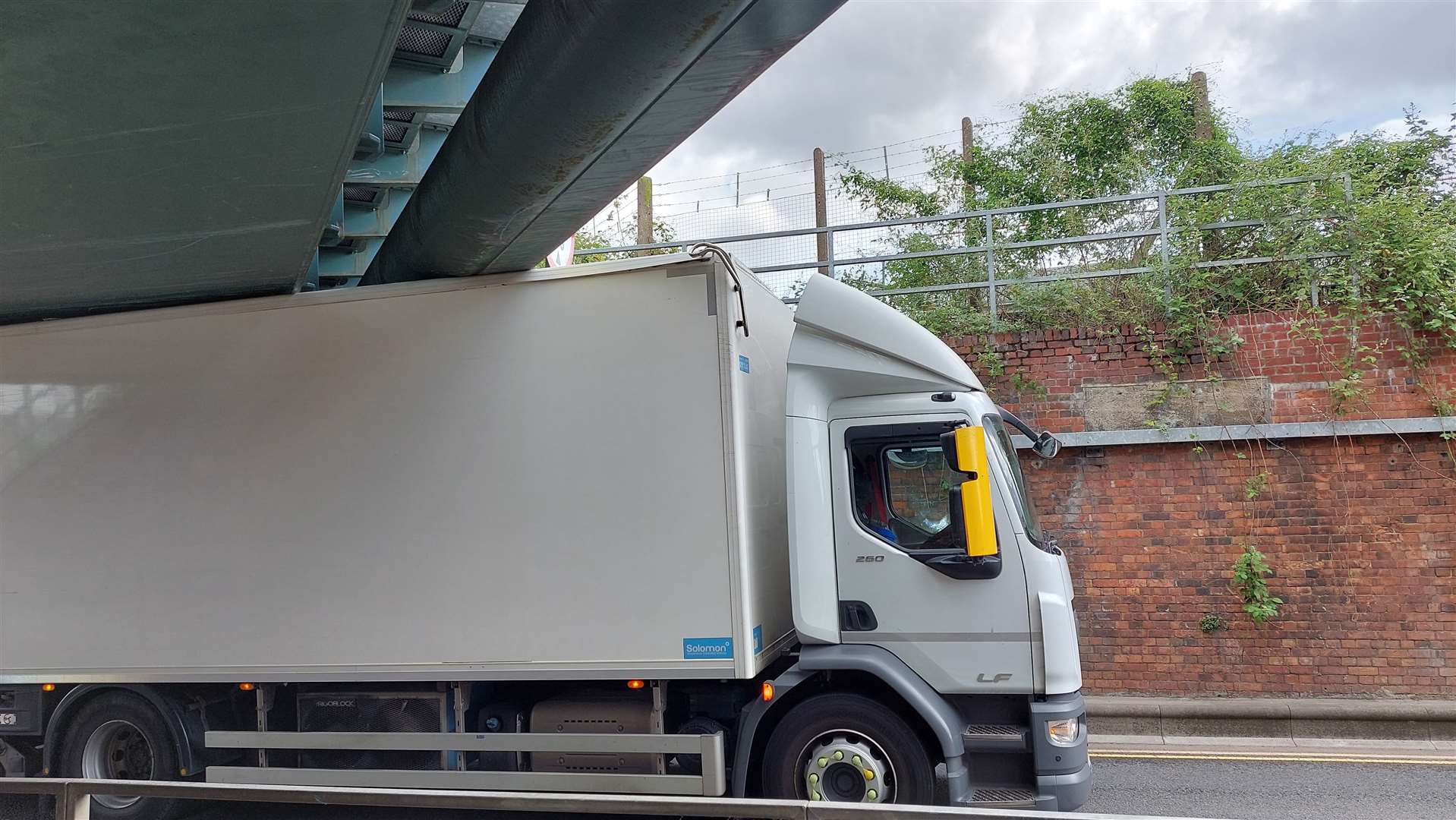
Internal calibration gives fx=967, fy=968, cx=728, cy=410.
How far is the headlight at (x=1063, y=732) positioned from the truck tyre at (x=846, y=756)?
649 mm

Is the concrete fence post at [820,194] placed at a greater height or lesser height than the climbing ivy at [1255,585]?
greater

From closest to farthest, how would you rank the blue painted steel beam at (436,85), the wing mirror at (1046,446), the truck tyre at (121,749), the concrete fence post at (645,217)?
the blue painted steel beam at (436,85) → the wing mirror at (1046,446) → the truck tyre at (121,749) → the concrete fence post at (645,217)

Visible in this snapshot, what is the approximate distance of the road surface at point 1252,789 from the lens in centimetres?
609

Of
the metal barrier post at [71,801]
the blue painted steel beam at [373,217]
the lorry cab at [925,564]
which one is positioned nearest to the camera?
the metal barrier post at [71,801]

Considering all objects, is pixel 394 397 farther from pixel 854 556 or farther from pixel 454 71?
pixel 854 556

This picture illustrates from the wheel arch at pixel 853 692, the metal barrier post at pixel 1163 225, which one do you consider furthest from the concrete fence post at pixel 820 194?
the wheel arch at pixel 853 692

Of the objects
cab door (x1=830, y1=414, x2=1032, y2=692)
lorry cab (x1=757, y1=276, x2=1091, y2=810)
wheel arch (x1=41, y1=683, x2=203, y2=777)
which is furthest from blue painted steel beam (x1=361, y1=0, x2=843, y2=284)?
wheel arch (x1=41, y1=683, x2=203, y2=777)

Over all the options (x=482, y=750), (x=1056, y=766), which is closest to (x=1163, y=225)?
(x=1056, y=766)

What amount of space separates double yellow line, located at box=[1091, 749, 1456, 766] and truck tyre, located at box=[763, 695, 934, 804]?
10.1 ft

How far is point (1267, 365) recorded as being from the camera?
8.61 meters

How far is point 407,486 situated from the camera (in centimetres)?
568

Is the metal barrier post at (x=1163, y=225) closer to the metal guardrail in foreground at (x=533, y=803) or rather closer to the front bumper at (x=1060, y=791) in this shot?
the front bumper at (x=1060, y=791)

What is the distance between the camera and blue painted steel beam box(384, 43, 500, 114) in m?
5.63

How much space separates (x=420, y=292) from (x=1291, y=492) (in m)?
7.25
